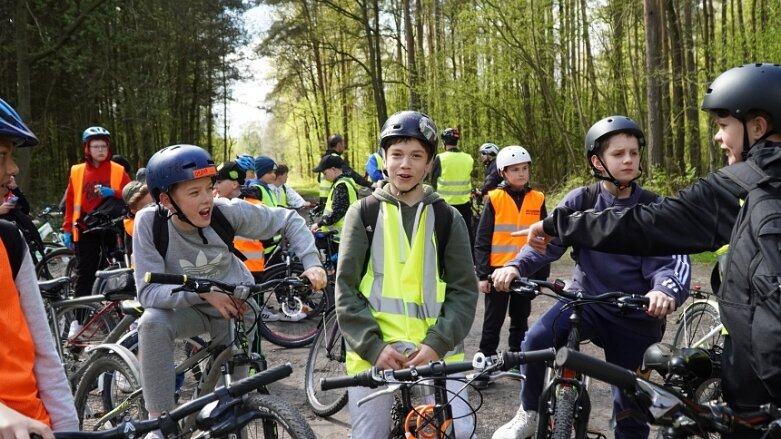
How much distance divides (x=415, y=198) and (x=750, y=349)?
1548mm

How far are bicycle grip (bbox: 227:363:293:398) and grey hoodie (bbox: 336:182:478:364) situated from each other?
878 mm

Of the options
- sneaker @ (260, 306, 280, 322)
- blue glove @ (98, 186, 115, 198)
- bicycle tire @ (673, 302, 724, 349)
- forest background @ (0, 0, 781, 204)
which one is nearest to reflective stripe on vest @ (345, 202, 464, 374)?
bicycle tire @ (673, 302, 724, 349)

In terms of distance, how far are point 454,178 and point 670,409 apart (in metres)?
9.42

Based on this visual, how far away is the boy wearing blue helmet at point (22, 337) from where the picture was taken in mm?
1837

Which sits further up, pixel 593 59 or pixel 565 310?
pixel 593 59

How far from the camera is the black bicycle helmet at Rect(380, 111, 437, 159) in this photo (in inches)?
117

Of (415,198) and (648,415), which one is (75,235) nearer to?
(415,198)

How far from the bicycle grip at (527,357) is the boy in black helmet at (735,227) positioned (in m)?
0.61

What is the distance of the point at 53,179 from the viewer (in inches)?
903

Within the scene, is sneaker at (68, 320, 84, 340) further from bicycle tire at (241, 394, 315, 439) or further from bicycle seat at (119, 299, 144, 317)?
bicycle tire at (241, 394, 315, 439)

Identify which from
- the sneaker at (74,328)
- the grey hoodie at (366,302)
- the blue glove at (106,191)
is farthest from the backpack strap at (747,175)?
the blue glove at (106,191)

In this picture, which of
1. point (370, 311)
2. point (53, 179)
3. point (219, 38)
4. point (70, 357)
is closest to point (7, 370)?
point (370, 311)

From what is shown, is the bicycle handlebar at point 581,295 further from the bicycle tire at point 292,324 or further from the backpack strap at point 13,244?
the bicycle tire at point 292,324

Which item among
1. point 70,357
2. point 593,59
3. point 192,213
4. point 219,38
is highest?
point 219,38
